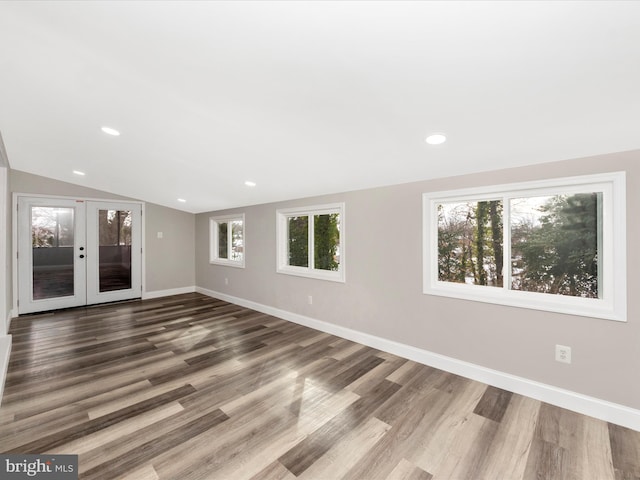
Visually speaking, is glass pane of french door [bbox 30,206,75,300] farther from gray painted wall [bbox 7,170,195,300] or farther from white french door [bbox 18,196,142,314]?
gray painted wall [bbox 7,170,195,300]

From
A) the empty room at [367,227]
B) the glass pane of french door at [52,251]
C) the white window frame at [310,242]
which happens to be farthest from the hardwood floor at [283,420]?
the glass pane of french door at [52,251]

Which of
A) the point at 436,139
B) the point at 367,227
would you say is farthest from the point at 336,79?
the point at 367,227

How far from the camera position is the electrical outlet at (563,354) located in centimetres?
223

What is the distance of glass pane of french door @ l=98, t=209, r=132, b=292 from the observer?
557 cm

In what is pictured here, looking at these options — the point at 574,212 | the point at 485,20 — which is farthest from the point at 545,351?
the point at 485,20

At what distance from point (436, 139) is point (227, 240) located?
16.2 feet

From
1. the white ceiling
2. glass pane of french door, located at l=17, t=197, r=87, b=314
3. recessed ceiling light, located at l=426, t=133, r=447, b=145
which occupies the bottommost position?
glass pane of french door, located at l=17, t=197, r=87, b=314

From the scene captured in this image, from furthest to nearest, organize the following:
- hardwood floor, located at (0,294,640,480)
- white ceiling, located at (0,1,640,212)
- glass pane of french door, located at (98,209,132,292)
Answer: glass pane of french door, located at (98,209,132,292) < hardwood floor, located at (0,294,640,480) < white ceiling, located at (0,1,640,212)

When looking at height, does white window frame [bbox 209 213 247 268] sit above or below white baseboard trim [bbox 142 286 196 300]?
above

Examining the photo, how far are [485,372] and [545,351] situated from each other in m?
0.53

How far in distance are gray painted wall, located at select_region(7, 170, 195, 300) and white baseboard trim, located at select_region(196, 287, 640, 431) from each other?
13.9 ft

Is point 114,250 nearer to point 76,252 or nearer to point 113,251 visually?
point 113,251

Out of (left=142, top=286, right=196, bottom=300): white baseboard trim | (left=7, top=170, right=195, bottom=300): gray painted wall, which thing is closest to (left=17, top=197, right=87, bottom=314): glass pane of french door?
(left=7, top=170, right=195, bottom=300): gray painted wall

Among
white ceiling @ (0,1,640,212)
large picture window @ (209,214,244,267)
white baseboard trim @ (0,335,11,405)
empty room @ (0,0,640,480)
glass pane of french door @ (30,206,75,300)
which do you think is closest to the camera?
white ceiling @ (0,1,640,212)
